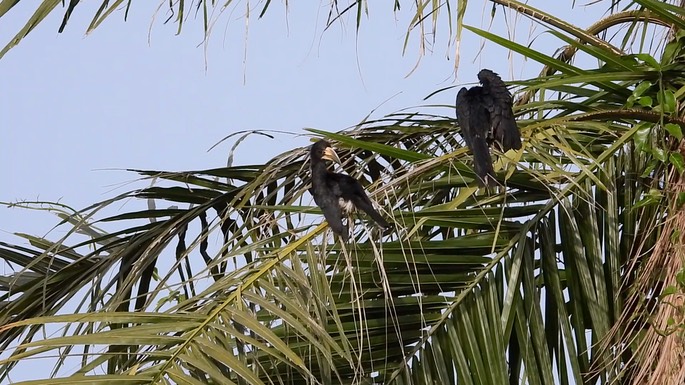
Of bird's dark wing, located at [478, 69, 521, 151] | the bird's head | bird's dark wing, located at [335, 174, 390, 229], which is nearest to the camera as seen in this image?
bird's dark wing, located at [335, 174, 390, 229]

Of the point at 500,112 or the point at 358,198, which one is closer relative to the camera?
the point at 358,198

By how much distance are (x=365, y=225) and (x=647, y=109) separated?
872 mm

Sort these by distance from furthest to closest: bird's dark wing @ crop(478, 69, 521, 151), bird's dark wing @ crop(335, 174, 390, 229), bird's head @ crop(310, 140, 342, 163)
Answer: bird's head @ crop(310, 140, 342, 163) → bird's dark wing @ crop(478, 69, 521, 151) → bird's dark wing @ crop(335, 174, 390, 229)

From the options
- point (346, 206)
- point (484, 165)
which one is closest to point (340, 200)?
point (346, 206)

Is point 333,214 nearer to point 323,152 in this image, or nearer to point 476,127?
point 476,127

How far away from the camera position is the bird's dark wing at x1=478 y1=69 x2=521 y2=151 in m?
2.95

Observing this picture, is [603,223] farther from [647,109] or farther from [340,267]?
[340,267]

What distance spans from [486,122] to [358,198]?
0.47 m

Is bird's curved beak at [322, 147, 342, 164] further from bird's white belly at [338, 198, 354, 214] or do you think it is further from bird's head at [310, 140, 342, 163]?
bird's white belly at [338, 198, 354, 214]

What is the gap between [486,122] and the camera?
3.01 meters

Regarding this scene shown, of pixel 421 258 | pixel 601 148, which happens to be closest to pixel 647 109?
pixel 601 148

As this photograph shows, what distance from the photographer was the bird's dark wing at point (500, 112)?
295 cm

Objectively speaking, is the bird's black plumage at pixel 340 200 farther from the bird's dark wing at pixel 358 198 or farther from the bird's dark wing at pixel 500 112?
the bird's dark wing at pixel 500 112

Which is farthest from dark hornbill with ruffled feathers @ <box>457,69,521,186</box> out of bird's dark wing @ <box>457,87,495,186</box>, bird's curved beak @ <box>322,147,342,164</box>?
bird's curved beak @ <box>322,147,342,164</box>
